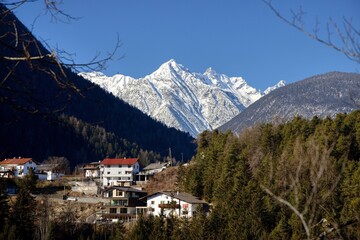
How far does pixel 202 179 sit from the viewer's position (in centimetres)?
5103

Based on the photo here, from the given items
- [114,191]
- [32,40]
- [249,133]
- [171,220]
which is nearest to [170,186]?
[114,191]

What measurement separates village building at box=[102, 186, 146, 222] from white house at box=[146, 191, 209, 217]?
2.14m

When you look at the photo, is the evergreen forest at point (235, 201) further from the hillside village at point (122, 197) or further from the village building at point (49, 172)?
the village building at point (49, 172)

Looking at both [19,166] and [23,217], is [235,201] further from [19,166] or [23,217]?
[19,166]

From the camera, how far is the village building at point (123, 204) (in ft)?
180

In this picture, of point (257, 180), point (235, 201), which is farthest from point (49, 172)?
point (235, 201)

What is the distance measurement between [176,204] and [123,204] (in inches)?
424

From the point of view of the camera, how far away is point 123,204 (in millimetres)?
56500

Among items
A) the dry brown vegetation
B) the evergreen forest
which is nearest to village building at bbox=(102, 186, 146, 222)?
the evergreen forest

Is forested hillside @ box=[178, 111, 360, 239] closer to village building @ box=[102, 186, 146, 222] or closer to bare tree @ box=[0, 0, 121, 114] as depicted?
village building @ box=[102, 186, 146, 222]

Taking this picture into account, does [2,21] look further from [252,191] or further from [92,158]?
[92,158]

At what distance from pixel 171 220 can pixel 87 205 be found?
67.9 ft

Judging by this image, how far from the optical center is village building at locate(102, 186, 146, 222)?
2160 inches

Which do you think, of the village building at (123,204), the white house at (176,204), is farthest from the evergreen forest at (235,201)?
the village building at (123,204)
